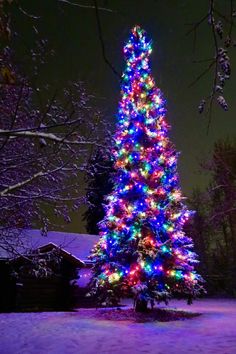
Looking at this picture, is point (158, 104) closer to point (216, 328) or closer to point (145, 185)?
point (145, 185)

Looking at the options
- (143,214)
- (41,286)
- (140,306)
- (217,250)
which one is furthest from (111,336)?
(217,250)

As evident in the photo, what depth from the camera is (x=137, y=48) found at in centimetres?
2339

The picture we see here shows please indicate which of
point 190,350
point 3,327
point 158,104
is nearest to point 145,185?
point 158,104

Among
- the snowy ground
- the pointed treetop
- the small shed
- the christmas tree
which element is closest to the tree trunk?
the christmas tree

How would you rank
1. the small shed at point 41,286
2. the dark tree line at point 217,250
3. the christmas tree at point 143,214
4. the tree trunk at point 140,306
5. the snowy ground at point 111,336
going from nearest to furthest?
the snowy ground at point 111,336 < the christmas tree at point 143,214 < the tree trunk at point 140,306 < the small shed at point 41,286 < the dark tree line at point 217,250

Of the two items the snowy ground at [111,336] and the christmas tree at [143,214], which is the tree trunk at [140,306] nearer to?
the christmas tree at [143,214]

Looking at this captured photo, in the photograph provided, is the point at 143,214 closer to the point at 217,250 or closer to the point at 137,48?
the point at 137,48

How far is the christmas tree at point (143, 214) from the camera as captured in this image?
19641 millimetres

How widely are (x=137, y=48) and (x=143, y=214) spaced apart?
336 inches

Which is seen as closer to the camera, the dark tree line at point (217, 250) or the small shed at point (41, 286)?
the small shed at point (41, 286)

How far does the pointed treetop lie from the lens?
23080 millimetres

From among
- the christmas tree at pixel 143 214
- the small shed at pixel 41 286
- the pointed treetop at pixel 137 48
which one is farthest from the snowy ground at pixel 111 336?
the pointed treetop at pixel 137 48

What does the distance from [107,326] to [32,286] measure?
834 centimetres

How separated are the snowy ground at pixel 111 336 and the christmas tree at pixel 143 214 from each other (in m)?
1.87
